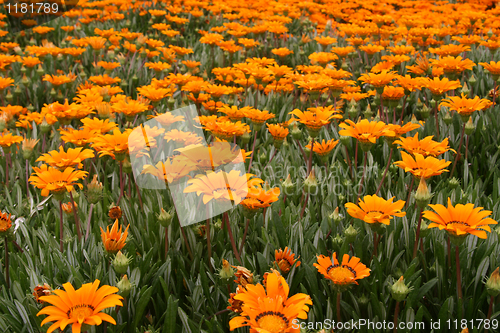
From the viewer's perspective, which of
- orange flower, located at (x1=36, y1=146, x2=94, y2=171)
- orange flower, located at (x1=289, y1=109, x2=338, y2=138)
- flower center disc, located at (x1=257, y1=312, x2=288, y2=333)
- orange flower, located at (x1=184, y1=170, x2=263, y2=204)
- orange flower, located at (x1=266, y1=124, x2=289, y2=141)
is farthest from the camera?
orange flower, located at (x1=266, y1=124, x2=289, y2=141)

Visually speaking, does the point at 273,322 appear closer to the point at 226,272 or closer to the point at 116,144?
the point at 226,272

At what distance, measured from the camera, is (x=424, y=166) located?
1.40m

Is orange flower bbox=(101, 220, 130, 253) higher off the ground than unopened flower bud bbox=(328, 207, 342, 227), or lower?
higher

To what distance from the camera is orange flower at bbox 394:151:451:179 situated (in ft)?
4.45

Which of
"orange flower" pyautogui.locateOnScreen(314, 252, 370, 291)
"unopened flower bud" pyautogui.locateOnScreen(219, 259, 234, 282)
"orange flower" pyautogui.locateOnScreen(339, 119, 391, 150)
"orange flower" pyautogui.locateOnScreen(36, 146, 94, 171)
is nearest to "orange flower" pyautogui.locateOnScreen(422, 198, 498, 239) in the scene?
"orange flower" pyautogui.locateOnScreen(314, 252, 370, 291)

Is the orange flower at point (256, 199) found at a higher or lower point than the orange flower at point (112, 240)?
higher

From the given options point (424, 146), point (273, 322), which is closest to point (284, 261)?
point (273, 322)

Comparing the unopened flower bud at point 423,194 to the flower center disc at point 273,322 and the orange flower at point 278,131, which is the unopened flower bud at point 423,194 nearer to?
the flower center disc at point 273,322

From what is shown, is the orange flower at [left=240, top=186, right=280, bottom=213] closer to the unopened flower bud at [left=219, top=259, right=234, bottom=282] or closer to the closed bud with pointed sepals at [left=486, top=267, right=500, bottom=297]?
the unopened flower bud at [left=219, top=259, right=234, bottom=282]

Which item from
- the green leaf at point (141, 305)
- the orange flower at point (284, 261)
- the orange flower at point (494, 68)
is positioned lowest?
the green leaf at point (141, 305)

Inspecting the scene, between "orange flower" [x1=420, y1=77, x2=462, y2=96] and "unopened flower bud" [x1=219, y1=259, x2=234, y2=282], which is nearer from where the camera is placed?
"unopened flower bud" [x1=219, y1=259, x2=234, y2=282]

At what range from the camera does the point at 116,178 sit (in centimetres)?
217

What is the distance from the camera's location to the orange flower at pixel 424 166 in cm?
136

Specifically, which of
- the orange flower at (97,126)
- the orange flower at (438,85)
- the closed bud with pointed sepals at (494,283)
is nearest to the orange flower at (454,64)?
the orange flower at (438,85)
